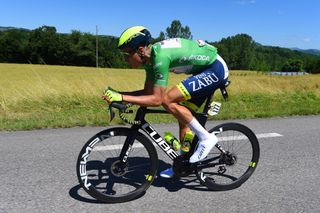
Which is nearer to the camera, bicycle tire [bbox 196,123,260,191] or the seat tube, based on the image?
the seat tube

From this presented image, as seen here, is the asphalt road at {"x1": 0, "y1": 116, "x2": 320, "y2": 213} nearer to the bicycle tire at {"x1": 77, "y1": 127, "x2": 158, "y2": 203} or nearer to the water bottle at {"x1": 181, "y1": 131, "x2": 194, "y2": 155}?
the bicycle tire at {"x1": 77, "y1": 127, "x2": 158, "y2": 203}

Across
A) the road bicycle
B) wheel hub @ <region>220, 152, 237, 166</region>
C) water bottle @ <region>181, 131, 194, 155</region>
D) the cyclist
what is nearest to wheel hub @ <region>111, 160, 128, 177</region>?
the road bicycle

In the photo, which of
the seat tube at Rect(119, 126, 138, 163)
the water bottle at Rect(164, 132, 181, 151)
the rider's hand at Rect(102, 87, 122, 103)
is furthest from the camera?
the water bottle at Rect(164, 132, 181, 151)

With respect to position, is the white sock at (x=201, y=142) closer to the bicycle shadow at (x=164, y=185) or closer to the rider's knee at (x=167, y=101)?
the rider's knee at (x=167, y=101)

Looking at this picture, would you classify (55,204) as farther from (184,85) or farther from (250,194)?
(250,194)

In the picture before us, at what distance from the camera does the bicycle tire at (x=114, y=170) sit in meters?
3.60

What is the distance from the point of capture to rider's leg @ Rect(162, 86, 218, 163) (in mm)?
3625

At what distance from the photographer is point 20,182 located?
4.12 metres

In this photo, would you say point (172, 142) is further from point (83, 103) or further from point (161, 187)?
point (83, 103)

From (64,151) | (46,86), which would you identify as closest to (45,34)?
(46,86)

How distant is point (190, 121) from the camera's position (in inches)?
147

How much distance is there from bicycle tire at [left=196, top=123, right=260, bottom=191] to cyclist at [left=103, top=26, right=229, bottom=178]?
294 millimetres

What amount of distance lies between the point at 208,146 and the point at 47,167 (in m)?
2.16

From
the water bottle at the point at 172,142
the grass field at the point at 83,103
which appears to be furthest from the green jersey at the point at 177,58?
the grass field at the point at 83,103
